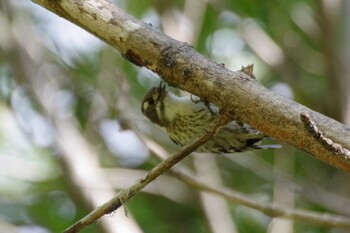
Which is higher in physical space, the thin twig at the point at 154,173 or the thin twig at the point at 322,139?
the thin twig at the point at 154,173

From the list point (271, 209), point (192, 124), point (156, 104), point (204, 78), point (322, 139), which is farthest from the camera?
point (156, 104)

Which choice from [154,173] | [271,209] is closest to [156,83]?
[271,209]

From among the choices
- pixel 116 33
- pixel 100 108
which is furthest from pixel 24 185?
pixel 116 33

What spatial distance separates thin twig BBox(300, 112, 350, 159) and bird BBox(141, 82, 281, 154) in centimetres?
120

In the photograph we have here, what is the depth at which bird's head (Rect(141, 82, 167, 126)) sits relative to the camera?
11.3 feet

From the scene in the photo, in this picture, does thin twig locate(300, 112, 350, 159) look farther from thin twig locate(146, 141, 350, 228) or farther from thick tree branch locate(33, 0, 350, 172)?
thin twig locate(146, 141, 350, 228)

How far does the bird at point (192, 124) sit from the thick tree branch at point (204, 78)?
941 millimetres

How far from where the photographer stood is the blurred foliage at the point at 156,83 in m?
4.21

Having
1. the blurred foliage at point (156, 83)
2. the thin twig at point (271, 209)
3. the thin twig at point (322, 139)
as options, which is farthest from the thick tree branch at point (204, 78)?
the blurred foliage at point (156, 83)

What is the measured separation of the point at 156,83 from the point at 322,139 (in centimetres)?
275

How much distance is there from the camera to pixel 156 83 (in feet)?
14.8

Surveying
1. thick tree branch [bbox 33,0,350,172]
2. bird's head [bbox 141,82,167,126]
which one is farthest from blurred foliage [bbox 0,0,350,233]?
thick tree branch [bbox 33,0,350,172]

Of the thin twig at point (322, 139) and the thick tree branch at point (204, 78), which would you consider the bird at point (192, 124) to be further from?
the thin twig at point (322, 139)

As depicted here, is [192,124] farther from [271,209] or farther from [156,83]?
[156,83]
